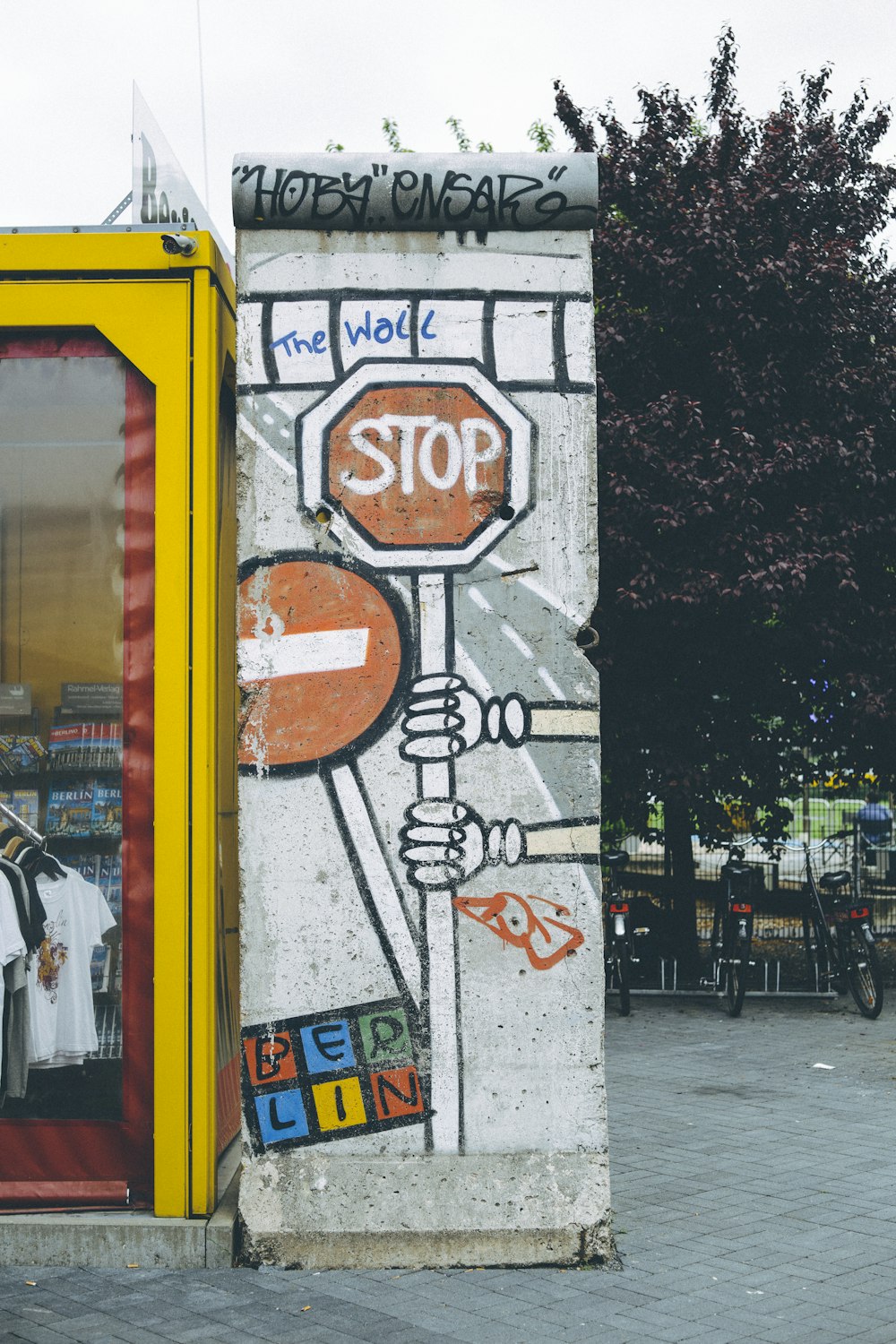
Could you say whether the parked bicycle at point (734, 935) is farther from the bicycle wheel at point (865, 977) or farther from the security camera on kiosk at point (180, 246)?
the security camera on kiosk at point (180, 246)

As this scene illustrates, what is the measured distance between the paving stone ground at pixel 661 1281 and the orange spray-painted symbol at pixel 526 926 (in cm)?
102

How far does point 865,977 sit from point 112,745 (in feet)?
21.6

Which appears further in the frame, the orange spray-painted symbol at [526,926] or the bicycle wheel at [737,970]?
the bicycle wheel at [737,970]

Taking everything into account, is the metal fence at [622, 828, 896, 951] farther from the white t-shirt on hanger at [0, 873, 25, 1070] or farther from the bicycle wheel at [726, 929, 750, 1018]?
the white t-shirt on hanger at [0, 873, 25, 1070]

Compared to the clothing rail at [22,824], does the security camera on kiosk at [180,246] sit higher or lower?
higher

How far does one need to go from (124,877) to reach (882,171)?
27.8 ft

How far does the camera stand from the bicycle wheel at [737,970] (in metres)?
9.55

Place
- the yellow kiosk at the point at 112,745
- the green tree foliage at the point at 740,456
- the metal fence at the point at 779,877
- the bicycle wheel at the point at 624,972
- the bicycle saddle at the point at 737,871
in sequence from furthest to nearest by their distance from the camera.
Answer: the metal fence at the point at 779,877 → the bicycle saddle at the point at 737,871 → the bicycle wheel at the point at 624,972 → the green tree foliage at the point at 740,456 → the yellow kiosk at the point at 112,745

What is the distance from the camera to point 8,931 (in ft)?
15.7

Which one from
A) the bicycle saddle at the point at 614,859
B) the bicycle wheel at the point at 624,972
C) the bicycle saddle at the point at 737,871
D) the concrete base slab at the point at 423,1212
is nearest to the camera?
the concrete base slab at the point at 423,1212

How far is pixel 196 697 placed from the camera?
184 inches

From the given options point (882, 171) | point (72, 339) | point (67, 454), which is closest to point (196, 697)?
point (67, 454)

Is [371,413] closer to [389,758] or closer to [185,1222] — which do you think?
[389,758]

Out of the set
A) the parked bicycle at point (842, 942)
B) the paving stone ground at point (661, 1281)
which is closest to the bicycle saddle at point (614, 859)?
the parked bicycle at point (842, 942)
